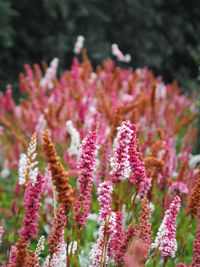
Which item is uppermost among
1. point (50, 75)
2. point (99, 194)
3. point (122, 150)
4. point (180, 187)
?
point (50, 75)

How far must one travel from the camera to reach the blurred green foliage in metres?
9.68

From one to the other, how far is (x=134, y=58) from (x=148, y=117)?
241 inches

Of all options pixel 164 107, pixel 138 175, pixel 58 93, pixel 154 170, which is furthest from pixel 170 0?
pixel 138 175

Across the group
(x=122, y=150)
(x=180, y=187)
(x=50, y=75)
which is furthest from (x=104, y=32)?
(x=122, y=150)

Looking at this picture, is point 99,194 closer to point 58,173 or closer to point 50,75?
point 58,173

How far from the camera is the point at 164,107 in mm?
6152

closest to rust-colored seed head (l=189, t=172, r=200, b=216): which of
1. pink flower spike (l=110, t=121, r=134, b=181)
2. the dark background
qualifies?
pink flower spike (l=110, t=121, r=134, b=181)

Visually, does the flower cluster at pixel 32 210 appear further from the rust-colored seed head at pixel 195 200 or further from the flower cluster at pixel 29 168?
the rust-colored seed head at pixel 195 200

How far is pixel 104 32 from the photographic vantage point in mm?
10703

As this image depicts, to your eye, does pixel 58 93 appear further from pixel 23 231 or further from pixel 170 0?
pixel 170 0

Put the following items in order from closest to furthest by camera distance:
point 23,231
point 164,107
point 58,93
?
point 23,231 → point 58,93 → point 164,107

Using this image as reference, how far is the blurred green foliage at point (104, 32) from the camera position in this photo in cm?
968

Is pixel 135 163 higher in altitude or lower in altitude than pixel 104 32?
lower

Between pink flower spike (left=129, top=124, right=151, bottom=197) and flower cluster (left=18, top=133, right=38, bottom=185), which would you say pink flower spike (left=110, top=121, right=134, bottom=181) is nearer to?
pink flower spike (left=129, top=124, right=151, bottom=197)
